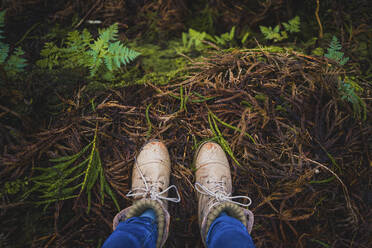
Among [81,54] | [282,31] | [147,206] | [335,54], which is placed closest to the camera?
[147,206]

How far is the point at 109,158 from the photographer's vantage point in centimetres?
173

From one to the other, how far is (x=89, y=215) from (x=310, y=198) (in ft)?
6.68

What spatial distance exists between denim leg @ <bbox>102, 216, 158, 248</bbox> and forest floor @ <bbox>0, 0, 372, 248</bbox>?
1.13 ft

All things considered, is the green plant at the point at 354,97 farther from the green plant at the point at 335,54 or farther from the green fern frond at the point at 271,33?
the green fern frond at the point at 271,33

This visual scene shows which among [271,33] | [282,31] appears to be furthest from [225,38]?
[282,31]

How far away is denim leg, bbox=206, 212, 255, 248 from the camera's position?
3.70 feet

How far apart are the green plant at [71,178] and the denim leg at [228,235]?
2.90ft

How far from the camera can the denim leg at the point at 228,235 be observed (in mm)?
1128

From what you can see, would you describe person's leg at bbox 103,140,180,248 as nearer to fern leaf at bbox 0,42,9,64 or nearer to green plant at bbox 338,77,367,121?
fern leaf at bbox 0,42,9,64

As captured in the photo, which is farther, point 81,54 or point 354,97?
point 81,54

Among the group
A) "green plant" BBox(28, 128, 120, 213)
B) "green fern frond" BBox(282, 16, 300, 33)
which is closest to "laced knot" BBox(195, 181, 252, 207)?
Answer: "green plant" BBox(28, 128, 120, 213)

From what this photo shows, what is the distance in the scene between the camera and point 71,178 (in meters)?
1.64

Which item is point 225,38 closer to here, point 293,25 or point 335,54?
point 293,25

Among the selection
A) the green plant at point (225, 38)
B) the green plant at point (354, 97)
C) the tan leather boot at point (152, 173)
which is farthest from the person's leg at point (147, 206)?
the green plant at point (354, 97)
